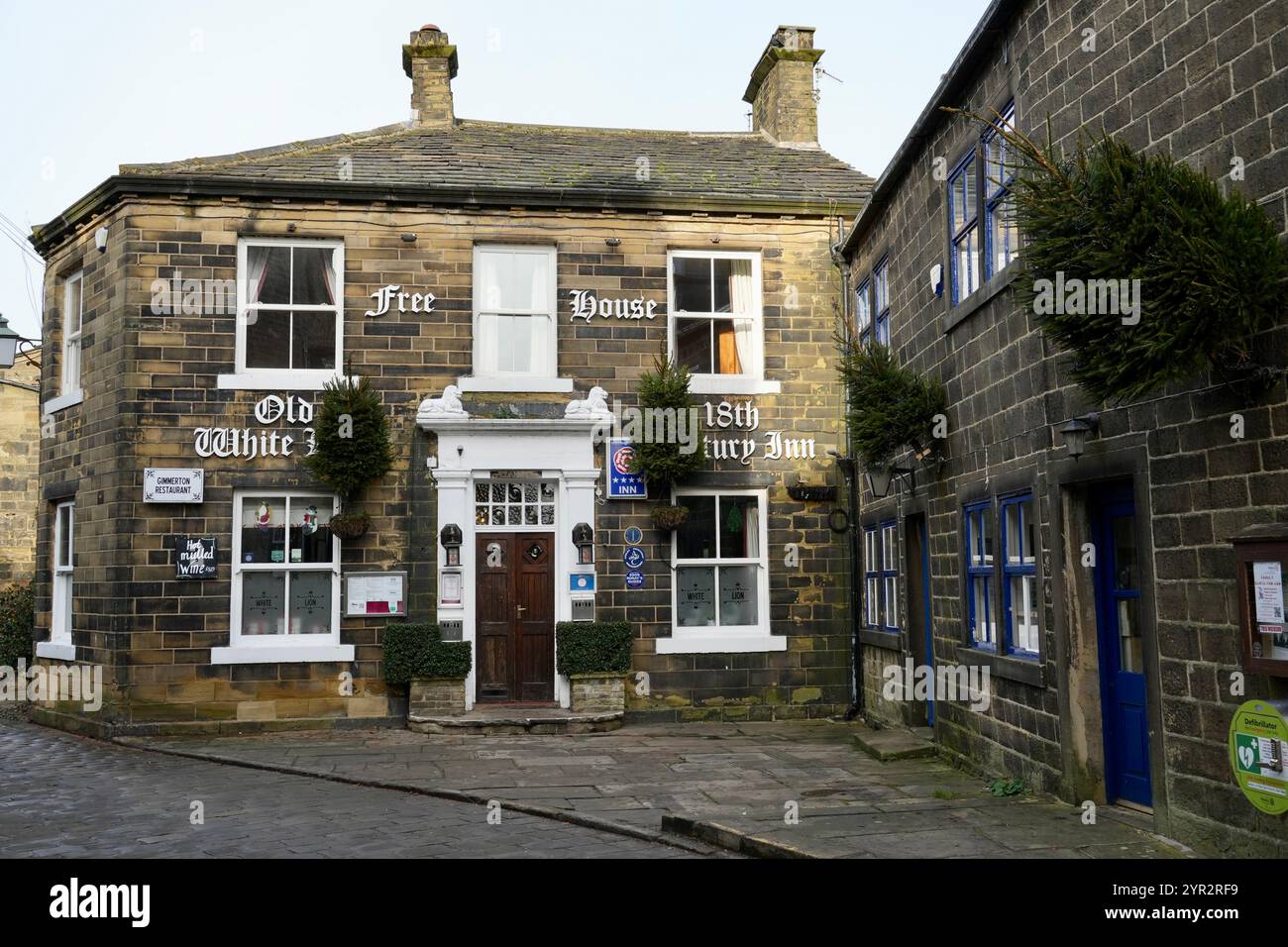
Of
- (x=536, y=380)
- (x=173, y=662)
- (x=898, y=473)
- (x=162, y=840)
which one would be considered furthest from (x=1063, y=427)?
(x=173, y=662)

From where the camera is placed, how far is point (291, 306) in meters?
14.1

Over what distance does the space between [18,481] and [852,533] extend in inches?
591

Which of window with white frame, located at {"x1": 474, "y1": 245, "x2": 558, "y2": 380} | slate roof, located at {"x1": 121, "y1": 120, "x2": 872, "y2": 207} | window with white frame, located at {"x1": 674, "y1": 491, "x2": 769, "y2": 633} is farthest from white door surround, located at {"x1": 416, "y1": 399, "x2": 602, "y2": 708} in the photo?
slate roof, located at {"x1": 121, "y1": 120, "x2": 872, "y2": 207}

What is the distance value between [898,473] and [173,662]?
27.4 ft

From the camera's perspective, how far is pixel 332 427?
13492 millimetres

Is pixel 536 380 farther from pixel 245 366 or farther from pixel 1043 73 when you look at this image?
pixel 1043 73

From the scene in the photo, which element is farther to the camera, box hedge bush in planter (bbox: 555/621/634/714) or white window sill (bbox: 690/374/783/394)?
white window sill (bbox: 690/374/783/394)

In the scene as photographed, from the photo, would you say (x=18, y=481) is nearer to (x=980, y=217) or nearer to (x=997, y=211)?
(x=980, y=217)

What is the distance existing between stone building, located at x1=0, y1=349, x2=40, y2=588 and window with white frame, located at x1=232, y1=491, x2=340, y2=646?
8.92 metres

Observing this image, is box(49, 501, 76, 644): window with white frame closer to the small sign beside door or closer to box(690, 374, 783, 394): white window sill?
the small sign beside door

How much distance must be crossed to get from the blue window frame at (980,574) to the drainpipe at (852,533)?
4.12m

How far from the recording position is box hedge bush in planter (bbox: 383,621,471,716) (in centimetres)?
1357

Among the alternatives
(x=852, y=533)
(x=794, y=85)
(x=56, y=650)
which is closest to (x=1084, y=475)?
(x=852, y=533)

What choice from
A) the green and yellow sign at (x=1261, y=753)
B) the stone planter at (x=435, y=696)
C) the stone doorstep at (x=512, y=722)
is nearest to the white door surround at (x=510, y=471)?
the stone planter at (x=435, y=696)
